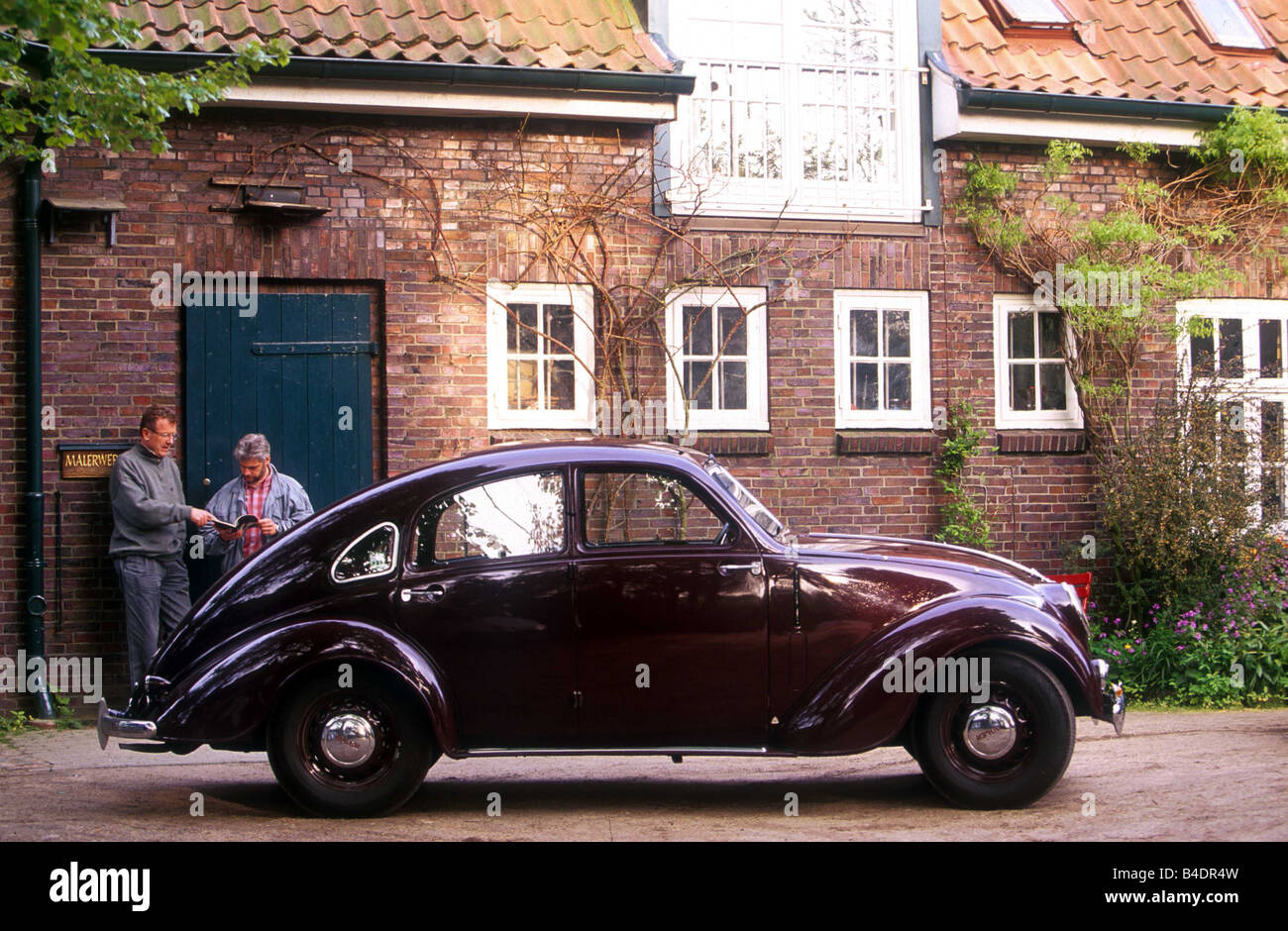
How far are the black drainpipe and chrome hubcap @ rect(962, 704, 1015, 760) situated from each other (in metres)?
6.18

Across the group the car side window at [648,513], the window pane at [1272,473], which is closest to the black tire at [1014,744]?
the car side window at [648,513]

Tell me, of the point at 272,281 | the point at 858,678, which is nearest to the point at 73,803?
the point at 858,678

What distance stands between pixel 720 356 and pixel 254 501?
12.0 ft

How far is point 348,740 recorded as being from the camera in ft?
20.8

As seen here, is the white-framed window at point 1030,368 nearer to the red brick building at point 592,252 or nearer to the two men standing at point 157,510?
the red brick building at point 592,252

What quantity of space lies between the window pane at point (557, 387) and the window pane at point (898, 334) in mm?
2577

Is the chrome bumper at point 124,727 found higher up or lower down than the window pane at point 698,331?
lower down

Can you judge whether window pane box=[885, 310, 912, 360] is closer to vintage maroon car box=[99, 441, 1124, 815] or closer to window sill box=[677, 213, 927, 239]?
window sill box=[677, 213, 927, 239]

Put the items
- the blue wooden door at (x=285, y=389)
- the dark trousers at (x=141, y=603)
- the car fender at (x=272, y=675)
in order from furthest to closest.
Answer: the blue wooden door at (x=285, y=389) → the dark trousers at (x=141, y=603) → the car fender at (x=272, y=675)

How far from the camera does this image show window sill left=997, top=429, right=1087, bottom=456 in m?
11.4

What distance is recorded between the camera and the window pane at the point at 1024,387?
38.3 feet

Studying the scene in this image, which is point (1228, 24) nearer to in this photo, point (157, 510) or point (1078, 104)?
point (1078, 104)

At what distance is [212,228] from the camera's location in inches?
393

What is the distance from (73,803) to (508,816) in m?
2.13
